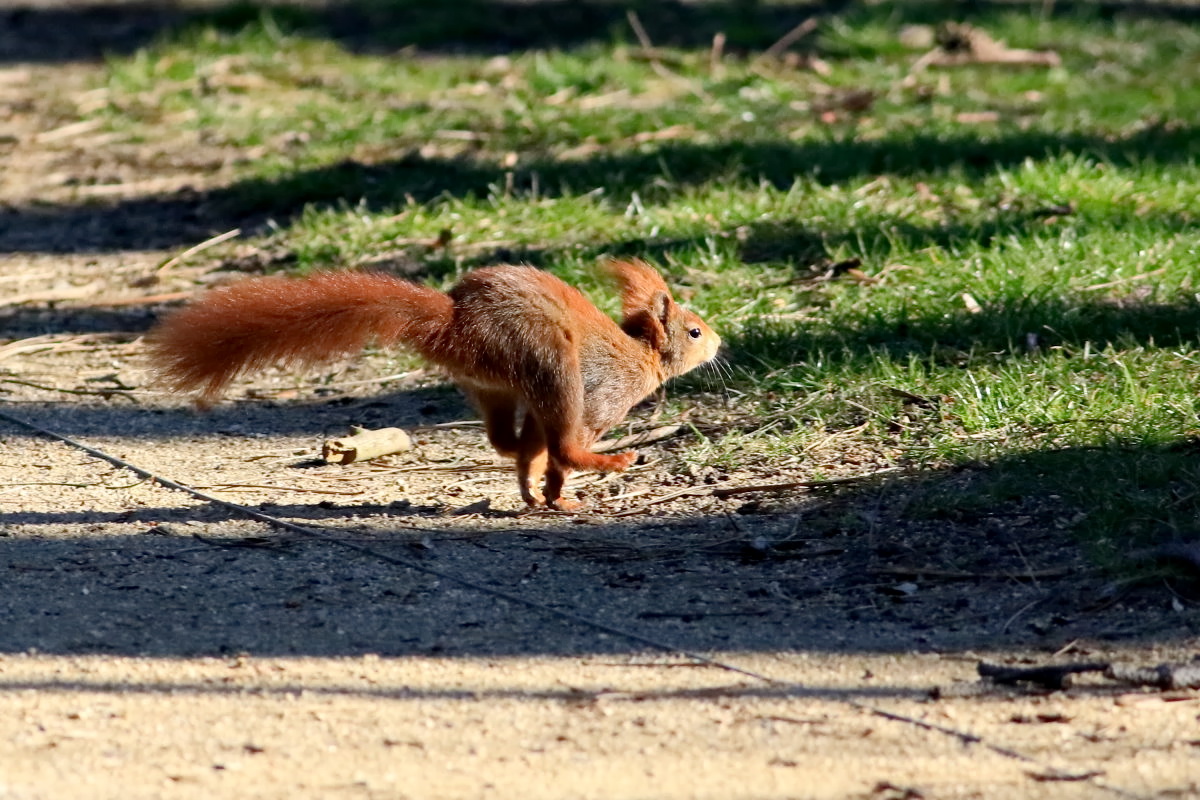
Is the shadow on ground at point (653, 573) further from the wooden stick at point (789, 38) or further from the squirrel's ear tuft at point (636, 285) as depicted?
the wooden stick at point (789, 38)

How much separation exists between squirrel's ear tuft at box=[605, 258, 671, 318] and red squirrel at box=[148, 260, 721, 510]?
8.2 inches

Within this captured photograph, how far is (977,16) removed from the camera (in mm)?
10719

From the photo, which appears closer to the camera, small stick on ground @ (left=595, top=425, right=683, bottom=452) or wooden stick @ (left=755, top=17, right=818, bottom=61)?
small stick on ground @ (left=595, top=425, right=683, bottom=452)

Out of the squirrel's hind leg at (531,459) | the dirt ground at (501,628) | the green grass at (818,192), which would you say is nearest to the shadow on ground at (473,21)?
the green grass at (818,192)

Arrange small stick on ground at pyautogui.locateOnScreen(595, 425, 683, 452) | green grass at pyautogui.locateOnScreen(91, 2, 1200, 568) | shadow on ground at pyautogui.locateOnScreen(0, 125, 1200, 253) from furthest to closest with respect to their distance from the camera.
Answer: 1. shadow on ground at pyautogui.locateOnScreen(0, 125, 1200, 253)
2. small stick on ground at pyautogui.locateOnScreen(595, 425, 683, 452)
3. green grass at pyautogui.locateOnScreen(91, 2, 1200, 568)

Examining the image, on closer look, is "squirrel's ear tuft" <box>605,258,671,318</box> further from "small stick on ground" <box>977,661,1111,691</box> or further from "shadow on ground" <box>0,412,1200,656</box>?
"small stick on ground" <box>977,661,1111,691</box>

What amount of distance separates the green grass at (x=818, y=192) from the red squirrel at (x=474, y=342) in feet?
1.88

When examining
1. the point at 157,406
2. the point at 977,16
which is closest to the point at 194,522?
the point at 157,406

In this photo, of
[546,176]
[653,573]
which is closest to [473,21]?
[546,176]

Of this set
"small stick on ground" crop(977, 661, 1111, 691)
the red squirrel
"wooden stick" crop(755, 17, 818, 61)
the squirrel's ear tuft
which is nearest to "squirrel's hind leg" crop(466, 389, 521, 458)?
the red squirrel

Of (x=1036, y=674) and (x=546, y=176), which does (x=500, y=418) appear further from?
(x=546, y=176)

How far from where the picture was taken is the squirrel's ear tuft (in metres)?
4.61

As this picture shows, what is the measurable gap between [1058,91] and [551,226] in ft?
12.4

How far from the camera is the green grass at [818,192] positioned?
474 cm
